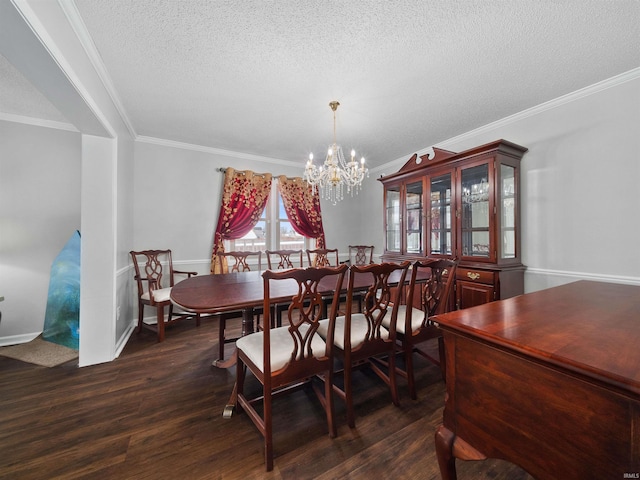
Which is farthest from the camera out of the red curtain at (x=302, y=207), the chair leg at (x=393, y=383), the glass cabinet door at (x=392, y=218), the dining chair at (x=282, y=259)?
the red curtain at (x=302, y=207)

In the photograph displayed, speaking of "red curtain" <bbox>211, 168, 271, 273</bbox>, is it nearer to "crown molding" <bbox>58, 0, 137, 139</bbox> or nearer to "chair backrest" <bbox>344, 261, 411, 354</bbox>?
"crown molding" <bbox>58, 0, 137, 139</bbox>

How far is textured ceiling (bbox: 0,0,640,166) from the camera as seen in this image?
1504 millimetres

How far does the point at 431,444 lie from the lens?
1406 mm

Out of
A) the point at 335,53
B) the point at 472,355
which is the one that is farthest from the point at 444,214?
the point at 472,355

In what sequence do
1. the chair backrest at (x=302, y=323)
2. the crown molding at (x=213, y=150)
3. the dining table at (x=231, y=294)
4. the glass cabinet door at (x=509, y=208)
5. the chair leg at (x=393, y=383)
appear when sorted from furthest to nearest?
1. the crown molding at (x=213, y=150)
2. the glass cabinet door at (x=509, y=208)
3. the chair leg at (x=393, y=383)
4. the dining table at (x=231, y=294)
5. the chair backrest at (x=302, y=323)

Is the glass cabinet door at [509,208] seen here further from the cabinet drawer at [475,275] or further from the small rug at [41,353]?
the small rug at [41,353]

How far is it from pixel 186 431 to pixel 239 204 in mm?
2872

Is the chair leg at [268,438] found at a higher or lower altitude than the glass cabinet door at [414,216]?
lower

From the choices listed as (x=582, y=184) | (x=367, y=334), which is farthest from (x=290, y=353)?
(x=582, y=184)

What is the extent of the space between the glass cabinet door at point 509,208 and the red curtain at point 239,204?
10.1 ft

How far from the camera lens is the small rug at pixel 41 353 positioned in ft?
7.59

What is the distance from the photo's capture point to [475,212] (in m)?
2.76

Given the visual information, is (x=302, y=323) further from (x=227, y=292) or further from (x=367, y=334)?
(x=227, y=292)

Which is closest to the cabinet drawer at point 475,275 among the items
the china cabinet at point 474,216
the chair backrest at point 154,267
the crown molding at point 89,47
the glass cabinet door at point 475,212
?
the china cabinet at point 474,216
